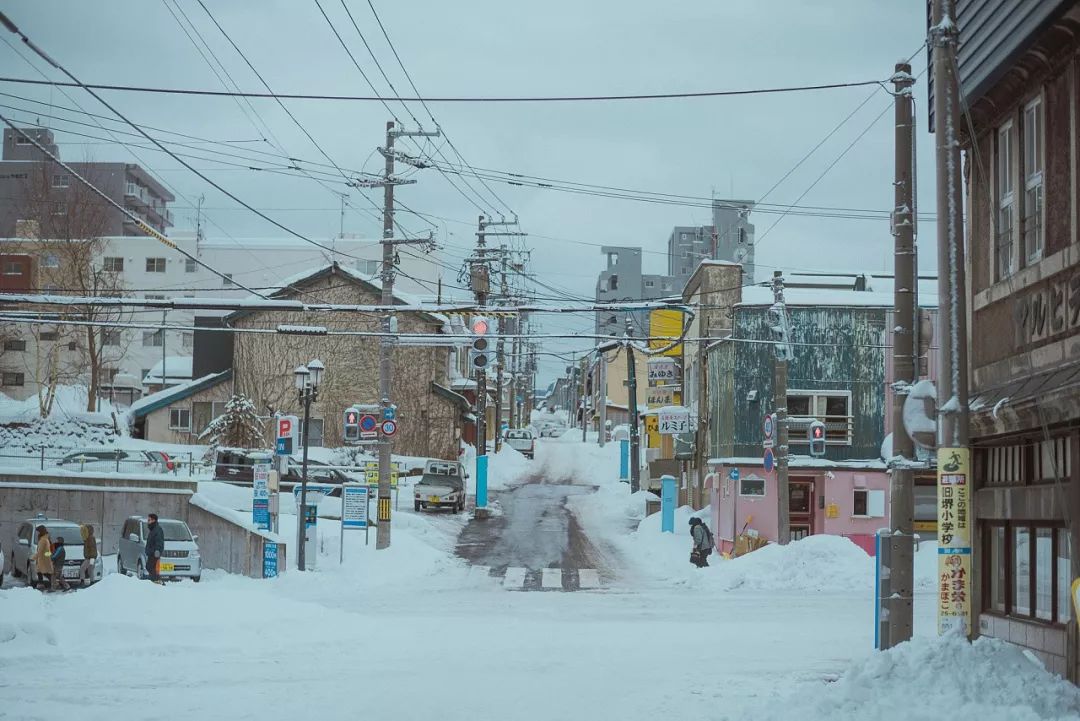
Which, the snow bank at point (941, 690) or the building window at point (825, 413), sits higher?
the building window at point (825, 413)

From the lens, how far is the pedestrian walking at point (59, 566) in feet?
99.5

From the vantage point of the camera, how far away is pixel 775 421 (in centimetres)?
3238

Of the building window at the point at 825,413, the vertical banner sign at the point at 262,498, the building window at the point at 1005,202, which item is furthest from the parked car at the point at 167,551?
the building window at the point at 1005,202

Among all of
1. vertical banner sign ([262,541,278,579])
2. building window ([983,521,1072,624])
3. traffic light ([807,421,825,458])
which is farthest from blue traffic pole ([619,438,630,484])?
building window ([983,521,1072,624])

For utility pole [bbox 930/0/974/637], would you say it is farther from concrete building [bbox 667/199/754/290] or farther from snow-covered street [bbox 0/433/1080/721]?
concrete building [bbox 667/199/754/290]

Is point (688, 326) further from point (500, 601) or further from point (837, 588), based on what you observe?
point (500, 601)

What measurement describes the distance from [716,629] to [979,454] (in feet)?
22.3

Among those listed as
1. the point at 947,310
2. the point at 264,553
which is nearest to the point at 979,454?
the point at 947,310

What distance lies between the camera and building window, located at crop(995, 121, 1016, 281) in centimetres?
1465

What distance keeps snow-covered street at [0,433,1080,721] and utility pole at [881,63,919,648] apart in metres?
1.01

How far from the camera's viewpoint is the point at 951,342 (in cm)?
1214

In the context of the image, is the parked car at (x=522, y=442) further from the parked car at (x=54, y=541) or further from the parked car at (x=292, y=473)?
the parked car at (x=54, y=541)

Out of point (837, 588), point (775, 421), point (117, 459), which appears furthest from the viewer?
point (117, 459)

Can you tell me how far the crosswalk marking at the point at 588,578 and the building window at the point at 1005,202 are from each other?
17.1m
